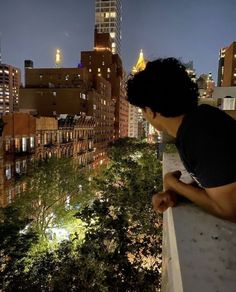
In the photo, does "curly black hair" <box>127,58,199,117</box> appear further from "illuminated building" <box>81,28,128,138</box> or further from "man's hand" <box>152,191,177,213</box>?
"illuminated building" <box>81,28,128,138</box>

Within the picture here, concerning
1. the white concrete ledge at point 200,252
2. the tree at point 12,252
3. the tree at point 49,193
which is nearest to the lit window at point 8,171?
the tree at point 49,193

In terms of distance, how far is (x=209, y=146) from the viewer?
6.84 feet

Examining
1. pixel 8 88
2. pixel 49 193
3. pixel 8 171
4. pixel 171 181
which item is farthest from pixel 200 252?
pixel 8 88

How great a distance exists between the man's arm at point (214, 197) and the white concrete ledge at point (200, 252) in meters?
0.08

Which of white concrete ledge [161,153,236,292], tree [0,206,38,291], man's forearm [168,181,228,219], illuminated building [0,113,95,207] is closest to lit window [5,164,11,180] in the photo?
illuminated building [0,113,95,207]

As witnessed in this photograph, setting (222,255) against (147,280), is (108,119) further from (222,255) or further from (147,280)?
(222,255)

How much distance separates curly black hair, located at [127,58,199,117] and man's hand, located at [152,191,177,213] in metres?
0.72

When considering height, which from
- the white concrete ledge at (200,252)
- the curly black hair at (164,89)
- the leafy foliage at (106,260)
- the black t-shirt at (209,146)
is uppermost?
the curly black hair at (164,89)

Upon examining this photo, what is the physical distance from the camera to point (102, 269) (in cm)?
844

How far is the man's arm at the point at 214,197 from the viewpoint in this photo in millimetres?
2039

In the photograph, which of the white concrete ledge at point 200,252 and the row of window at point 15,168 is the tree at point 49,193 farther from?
the white concrete ledge at point 200,252

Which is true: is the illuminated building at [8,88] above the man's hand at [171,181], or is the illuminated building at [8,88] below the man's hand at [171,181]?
above

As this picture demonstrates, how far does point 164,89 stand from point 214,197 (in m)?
0.99

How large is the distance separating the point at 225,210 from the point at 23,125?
1170 inches
